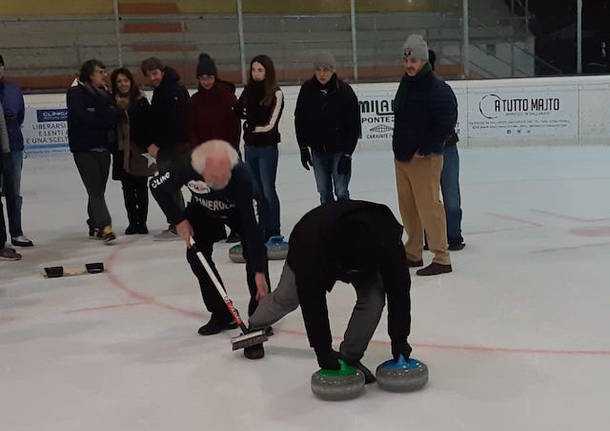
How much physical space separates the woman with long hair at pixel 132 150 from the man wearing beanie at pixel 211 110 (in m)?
0.65

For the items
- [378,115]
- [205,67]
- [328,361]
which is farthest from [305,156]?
[378,115]

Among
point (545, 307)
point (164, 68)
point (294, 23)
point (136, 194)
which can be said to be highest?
point (294, 23)

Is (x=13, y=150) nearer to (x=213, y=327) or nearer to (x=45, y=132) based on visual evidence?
(x=213, y=327)

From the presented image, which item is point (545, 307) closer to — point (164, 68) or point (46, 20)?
→ point (164, 68)

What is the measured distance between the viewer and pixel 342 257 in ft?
7.36

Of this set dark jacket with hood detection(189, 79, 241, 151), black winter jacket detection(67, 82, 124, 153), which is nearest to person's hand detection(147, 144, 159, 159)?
black winter jacket detection(67, 82, 124, 153)

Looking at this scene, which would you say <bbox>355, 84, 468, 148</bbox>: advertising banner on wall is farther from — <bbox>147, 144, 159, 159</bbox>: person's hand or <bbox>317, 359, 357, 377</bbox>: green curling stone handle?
<bbox>317, 359, 357, 377</bbox>: green curling stone handle

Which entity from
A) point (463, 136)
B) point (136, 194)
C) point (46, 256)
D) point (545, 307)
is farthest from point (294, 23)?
point (545, 307)

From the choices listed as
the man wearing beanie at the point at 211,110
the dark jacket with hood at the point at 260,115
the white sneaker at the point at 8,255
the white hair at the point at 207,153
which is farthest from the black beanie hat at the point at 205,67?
the white hair at the point at 207,153

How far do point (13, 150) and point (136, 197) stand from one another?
910 mm

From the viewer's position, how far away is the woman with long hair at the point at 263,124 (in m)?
4.49

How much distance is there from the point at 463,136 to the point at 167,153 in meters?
6.14

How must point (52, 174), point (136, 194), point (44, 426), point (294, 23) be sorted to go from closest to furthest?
point (44, 426) < point (136, 194) < point (52, 174) < point (294, 23)

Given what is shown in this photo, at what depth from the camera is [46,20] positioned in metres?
10.9
